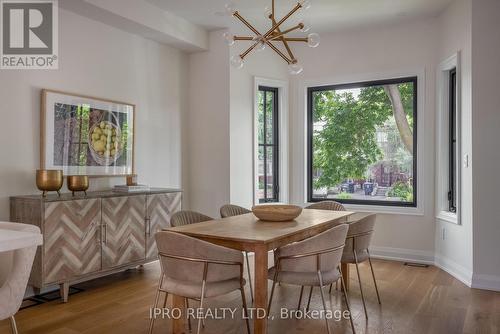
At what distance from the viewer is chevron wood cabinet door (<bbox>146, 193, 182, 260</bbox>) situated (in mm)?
4398

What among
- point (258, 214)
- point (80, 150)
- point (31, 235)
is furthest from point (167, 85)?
point (31, 235)

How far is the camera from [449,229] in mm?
4660

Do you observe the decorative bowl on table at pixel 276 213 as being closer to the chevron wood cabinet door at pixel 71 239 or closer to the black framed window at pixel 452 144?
the chevron wood cabinet door at pixel 71 239

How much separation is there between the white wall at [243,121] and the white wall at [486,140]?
261 cm

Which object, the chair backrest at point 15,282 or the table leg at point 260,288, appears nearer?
the chair backrest at point 15,282

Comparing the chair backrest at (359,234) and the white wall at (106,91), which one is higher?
the white wall at (106,91)

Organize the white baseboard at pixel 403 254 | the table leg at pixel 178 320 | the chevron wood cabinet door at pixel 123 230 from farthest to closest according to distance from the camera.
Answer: the white baseboard at pixel 403 254 → the chevron wood cabinet door at pixel 123 230 → the table leg at pixel 178 320

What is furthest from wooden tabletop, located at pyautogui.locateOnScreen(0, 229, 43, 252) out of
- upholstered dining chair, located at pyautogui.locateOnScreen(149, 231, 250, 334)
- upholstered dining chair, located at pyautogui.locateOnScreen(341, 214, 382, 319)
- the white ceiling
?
the white ceiling

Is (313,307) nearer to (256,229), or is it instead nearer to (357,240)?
(357,240)

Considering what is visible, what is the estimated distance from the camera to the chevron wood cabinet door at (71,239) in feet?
11.3

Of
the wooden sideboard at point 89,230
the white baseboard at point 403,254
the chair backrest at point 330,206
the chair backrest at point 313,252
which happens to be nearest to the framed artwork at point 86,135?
the wooden sideboard at point 89,230

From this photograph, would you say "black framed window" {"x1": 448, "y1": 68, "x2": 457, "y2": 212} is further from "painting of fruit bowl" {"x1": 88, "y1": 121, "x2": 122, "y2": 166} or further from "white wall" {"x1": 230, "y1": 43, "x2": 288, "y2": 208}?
"painting of fruit bowl" {"x1": 88, "y1": 121, "x2": 122, "y2": 166}

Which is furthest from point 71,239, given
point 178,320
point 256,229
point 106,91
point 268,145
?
point 268,145

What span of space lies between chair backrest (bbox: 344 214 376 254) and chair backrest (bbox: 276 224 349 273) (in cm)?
61
